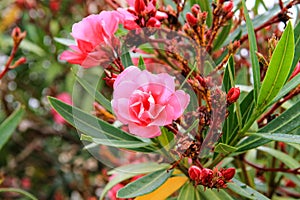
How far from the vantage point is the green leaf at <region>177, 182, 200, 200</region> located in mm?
888

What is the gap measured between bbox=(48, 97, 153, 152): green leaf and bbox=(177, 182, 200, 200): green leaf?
104 millimetres

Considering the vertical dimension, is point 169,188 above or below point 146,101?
below

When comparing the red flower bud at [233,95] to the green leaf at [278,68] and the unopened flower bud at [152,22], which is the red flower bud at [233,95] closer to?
the green leaf at [278,68]

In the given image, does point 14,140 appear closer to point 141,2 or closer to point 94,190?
point 94,190

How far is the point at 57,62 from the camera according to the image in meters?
2.40

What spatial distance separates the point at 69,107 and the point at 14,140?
1947 mm

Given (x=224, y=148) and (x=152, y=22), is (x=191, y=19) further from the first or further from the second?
(x=224, y=148)

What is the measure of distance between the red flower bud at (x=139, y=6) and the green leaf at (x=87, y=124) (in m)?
0.20

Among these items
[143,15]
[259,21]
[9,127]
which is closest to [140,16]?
[143,15]

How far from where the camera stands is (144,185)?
840 millimetres

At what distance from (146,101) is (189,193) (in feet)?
0.79

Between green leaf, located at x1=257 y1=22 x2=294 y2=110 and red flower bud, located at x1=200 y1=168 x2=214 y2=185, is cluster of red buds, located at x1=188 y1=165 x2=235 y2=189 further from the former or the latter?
green leaf, located at x1=257 y1=22 x2=294 y2=110

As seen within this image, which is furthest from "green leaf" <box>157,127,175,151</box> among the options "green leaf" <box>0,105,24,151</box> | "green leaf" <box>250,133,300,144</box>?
"green leaf" <box>0,105,24,151</box>

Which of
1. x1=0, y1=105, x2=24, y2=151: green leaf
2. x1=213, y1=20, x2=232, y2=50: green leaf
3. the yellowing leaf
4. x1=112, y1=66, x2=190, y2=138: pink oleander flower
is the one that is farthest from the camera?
x1=0, y1=105, x2=24, y2=151: green leaf
